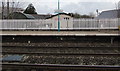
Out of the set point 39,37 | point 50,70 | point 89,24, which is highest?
point 89,24

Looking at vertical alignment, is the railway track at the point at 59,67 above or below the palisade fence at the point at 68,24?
below

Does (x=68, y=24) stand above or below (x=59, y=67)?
above

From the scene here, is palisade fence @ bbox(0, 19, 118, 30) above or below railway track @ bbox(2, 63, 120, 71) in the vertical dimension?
above

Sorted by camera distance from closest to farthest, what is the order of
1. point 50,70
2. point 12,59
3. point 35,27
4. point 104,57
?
point 50,70 < point 12,59 < point 104,57 < point 35,27

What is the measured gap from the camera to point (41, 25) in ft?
68.5

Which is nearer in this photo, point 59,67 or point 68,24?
point 59,67

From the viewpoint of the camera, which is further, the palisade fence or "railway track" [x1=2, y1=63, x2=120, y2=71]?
the palisade fence

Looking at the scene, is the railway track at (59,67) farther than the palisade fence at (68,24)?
No

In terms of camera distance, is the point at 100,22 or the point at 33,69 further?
the point at 100,22

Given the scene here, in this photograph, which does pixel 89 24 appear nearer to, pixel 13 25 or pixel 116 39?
pixel 116 39

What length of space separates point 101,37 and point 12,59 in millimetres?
8109

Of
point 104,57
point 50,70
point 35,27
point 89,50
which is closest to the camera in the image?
point 50,70

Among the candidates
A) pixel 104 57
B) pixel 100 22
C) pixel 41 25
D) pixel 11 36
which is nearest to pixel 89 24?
pixel 100 22

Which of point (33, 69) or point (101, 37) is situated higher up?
point (101, 37)
